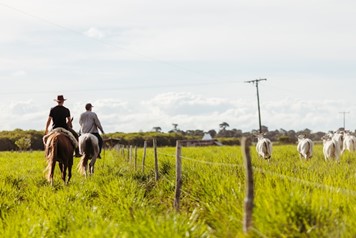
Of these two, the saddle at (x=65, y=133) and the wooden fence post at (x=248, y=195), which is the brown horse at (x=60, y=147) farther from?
the wooden fence post at (x=248, y=195)

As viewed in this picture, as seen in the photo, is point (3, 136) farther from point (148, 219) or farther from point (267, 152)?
point (148, 219)

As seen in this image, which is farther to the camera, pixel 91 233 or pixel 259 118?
pixel 259 118

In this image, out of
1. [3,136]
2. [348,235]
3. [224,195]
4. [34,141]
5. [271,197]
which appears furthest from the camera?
[34,141]

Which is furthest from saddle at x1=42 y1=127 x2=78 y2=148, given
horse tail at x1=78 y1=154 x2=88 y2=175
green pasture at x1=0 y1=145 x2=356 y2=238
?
green pasture at x1=0 y1=145 x2=356 y2=238

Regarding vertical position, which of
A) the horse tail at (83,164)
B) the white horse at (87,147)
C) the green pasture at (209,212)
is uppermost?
the white horse at (87,147)

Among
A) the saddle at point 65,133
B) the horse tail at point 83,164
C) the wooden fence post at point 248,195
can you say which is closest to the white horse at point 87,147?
the horse tail at point 83,164

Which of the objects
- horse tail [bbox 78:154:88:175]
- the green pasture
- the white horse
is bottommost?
the green pasture

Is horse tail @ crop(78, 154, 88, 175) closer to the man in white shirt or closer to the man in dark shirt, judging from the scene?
the man in white shirt

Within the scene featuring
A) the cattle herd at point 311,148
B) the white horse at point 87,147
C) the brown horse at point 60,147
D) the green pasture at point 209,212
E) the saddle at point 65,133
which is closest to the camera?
the green pasture at point 209,212

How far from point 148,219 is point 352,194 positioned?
7.32 feet

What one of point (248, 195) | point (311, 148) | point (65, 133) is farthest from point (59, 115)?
point (311, 148)

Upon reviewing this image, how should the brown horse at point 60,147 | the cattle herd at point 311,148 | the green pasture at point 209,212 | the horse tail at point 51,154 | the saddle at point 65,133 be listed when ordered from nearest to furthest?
the green pasture at point 209,212
the horse tail at point 51,154
the brown horse at point 60,147
the saddle at point 65,133
the cattle herd at point 311,148

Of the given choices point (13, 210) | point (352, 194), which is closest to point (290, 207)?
point (352, 194)

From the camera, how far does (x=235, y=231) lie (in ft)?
21.6
